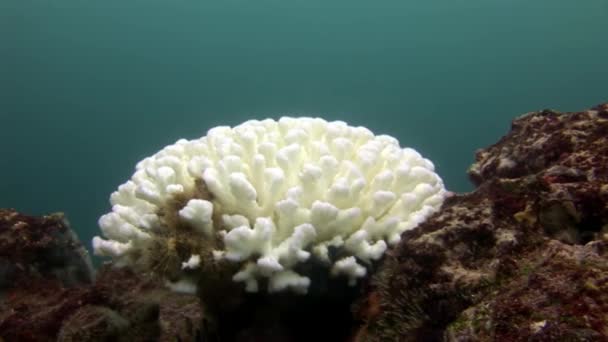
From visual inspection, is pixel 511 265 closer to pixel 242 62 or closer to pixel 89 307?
pixel 89 307

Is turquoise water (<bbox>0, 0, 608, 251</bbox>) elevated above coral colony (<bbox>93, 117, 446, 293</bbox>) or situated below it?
above

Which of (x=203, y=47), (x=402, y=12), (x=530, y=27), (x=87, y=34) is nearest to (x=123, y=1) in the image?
(x=87, y=34)

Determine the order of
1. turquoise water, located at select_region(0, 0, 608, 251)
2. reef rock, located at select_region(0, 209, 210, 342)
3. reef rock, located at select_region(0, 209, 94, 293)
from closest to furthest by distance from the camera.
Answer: reef rock, located at select_region(0, 209, 210, 342)
reef rock, located at select_region(0, 209, 94, 293)
turquoise water, located at select_region(0, 0, 608, 251)

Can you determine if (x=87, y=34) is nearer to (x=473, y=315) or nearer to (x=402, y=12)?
(x=402, y=12)

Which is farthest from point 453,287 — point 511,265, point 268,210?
point 268,210

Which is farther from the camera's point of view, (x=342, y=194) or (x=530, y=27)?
(x=530, y=27)

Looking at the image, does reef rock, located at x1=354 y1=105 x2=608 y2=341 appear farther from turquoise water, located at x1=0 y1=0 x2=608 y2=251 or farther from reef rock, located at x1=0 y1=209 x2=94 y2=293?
turquoise water, located at x1=0 y1=0 x2=608 y2=251

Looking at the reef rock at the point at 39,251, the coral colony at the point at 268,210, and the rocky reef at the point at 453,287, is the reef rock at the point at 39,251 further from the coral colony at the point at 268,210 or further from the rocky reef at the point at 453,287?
the coral colony at the point at 268,210

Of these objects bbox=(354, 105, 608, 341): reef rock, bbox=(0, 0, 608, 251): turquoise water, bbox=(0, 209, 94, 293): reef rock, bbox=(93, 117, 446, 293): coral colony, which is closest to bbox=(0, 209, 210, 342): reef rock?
bbox=(0, 209, 94, 293): reef rock
